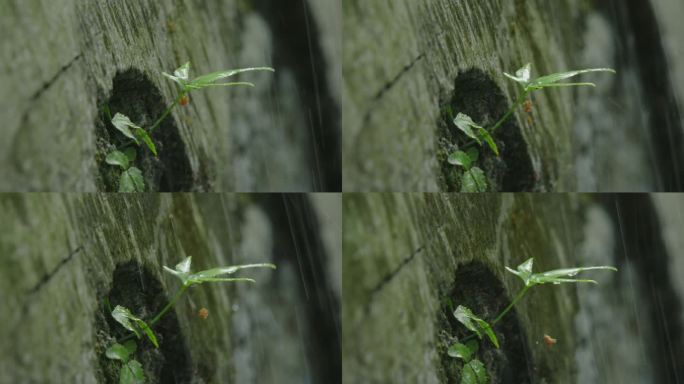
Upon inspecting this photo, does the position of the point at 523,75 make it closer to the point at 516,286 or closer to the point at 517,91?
the point at 517,91

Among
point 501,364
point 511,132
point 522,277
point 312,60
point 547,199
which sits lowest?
point 501,364

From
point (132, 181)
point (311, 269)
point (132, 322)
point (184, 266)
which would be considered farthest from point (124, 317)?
point (311, 269)

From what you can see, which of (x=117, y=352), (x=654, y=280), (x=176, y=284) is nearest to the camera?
(x=117, y=352)

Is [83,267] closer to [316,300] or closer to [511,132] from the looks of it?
[316,300]

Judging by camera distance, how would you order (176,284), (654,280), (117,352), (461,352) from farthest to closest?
(654,280)
(461,352)
(176,284)
(117,352)

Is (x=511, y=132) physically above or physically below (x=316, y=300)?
above

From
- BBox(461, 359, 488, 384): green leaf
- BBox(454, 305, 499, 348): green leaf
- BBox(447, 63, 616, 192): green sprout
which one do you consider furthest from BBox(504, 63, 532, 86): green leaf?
BBox(461, 359, 488, 384): green leaf

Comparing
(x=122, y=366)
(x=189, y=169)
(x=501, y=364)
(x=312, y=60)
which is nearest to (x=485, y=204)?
(x=501, y=364)
